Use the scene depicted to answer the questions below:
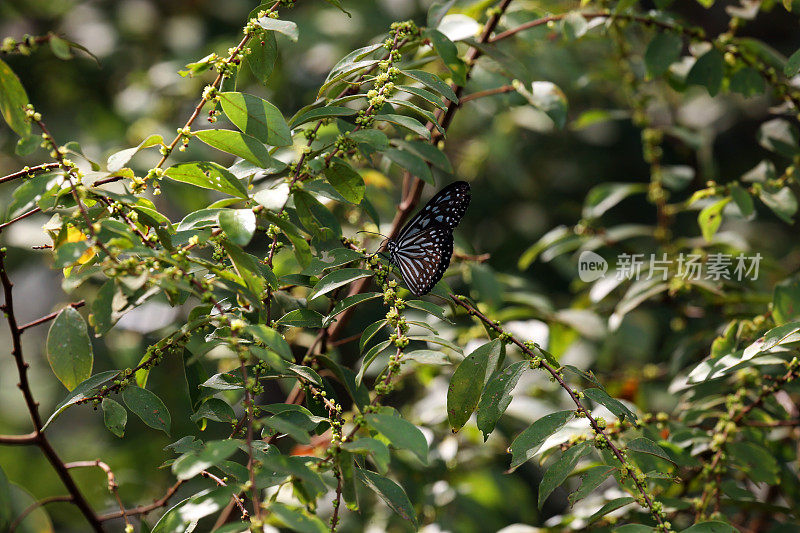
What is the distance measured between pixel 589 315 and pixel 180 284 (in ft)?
3.53

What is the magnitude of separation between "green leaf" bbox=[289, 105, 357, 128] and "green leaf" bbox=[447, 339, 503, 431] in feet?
1.08

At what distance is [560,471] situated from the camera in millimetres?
780

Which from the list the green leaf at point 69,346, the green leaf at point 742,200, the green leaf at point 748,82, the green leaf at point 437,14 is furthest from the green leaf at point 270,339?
the green leaf at point 748,82

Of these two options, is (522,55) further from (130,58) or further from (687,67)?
(130,58)

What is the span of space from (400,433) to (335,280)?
8.7 inches

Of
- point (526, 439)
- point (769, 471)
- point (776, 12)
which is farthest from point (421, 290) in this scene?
point (776, 12)

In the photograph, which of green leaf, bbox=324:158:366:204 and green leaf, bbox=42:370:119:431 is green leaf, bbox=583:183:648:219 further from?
green leaf, bbox=42:370:119:431

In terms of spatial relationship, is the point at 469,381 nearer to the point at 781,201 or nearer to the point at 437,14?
the point at 437,14

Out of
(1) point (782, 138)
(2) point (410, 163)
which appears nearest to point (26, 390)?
(2) point (410, 163)

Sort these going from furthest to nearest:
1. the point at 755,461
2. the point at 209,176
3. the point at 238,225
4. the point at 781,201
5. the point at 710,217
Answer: the point at 710,217
the point at 781,201
the point at 755,461
the point at 209,176
the point at 238,225

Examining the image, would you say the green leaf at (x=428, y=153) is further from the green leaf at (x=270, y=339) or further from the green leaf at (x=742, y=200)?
the green leaf at (x=742, y=200)

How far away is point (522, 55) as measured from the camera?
1.96 meters

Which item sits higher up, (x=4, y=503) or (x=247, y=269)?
(x=247, y=269)

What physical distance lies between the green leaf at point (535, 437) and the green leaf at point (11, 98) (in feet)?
2.08
